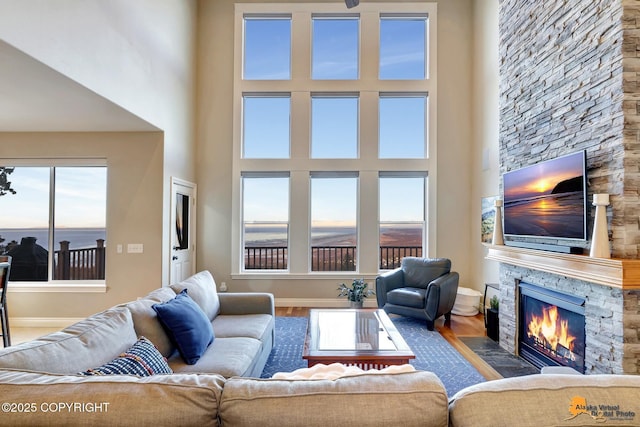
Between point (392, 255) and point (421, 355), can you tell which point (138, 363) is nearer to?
point (421, 355)

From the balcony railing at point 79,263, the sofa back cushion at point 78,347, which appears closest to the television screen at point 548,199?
the sofa back cushion at point 78,347

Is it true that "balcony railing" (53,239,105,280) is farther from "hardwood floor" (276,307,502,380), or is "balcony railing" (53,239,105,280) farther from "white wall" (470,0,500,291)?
"white wall" (470,0,500,291)

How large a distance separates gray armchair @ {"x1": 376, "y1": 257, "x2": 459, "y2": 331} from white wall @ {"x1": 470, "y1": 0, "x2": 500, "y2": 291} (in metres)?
0.82

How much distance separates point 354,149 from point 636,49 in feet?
12.4

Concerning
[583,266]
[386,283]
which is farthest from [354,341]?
[386,283]

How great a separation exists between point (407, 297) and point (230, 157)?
3613mm

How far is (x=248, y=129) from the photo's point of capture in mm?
5785

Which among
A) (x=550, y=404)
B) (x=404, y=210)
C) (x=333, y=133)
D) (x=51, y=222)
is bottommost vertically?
(x=550, y=404)

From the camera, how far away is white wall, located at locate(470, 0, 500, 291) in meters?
4.83

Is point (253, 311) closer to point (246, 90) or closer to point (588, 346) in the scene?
point (588, 346)

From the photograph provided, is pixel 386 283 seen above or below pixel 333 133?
below

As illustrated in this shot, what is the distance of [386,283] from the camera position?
4.78 metres

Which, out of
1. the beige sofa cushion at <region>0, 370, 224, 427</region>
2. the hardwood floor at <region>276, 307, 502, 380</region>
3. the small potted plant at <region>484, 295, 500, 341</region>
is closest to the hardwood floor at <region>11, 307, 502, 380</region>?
the hardwood floor at <region>276, 307, 502, 380</region>

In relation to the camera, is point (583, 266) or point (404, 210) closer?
point (583, 266)
